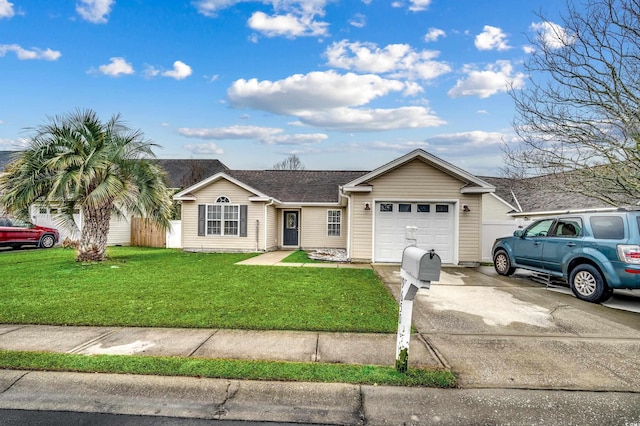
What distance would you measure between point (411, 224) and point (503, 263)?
3.19 meters

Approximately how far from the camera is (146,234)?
18.5 meters

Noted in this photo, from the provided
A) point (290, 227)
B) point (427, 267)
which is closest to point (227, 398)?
point (427, 267)

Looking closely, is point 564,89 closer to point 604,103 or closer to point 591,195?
point 604,103

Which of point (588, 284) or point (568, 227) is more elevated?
point (568, 227)

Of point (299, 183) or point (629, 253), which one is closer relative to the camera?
point (629, 253)

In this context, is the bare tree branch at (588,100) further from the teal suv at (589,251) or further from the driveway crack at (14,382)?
the driveway crack at (14,382)

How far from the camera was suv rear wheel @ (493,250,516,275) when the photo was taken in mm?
9695

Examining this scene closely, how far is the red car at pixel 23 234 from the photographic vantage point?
50.0ft

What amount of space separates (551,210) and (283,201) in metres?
13.1

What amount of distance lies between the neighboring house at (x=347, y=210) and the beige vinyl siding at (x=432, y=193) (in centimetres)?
4

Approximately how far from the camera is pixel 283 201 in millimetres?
17578

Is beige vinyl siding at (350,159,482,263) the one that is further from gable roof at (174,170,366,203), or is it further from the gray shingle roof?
the gray shingle roof

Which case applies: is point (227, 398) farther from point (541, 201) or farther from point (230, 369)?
point (541, 201)

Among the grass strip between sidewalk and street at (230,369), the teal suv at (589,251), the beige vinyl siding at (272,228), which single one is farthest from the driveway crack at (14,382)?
the beige vinyl siding at (272,228)
